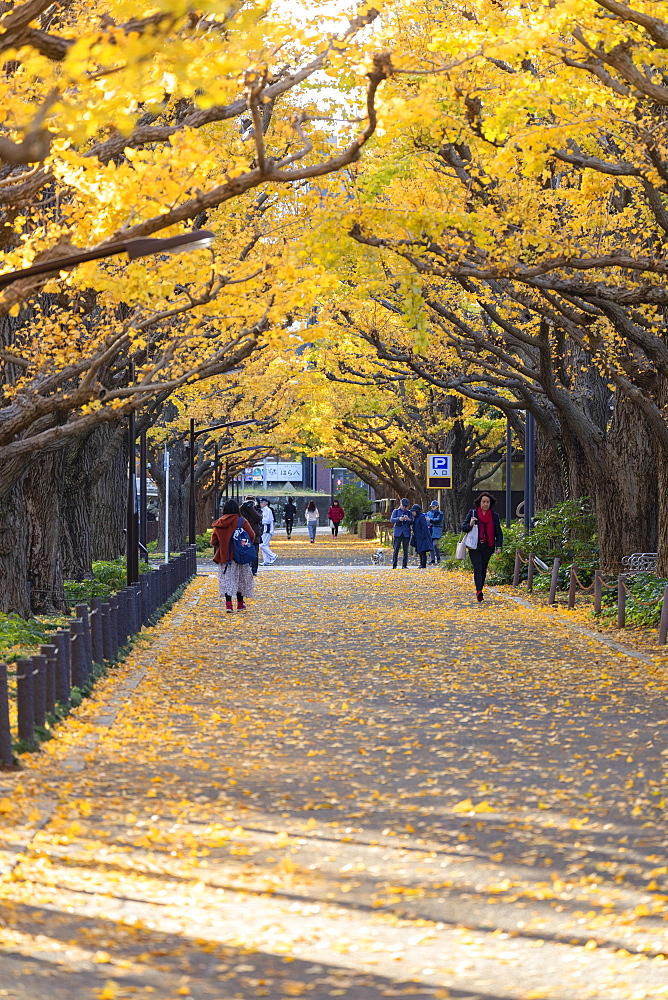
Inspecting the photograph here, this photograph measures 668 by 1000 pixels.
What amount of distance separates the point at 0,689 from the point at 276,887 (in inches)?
133

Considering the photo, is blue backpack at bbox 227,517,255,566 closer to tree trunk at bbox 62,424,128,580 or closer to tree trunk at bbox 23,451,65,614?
tree trunk at bbox 23,451,65,614

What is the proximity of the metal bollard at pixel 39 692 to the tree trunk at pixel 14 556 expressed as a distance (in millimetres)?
9213

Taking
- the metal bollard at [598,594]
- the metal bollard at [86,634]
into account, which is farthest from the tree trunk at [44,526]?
the metal bollard at [86,634]

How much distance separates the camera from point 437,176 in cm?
1967

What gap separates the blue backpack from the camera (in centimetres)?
2388

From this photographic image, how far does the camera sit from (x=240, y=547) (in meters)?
24.2

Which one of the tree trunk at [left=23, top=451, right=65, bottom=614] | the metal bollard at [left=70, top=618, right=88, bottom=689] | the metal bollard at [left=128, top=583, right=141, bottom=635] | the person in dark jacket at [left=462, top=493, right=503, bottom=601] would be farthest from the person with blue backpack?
the metal bollard at [left=70, top=618, right=88, bottom=689]

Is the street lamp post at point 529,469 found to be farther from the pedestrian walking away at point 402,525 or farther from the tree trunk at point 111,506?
the tree trunk at point 111,506

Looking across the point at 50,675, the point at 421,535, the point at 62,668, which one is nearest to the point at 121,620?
the point at 62,668

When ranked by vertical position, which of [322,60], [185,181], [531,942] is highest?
[322,60]

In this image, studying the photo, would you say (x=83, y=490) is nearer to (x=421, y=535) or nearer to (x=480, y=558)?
(x=480, y=558)

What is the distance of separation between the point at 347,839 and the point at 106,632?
317 inches

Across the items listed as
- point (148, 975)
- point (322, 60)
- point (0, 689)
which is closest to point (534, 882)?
point (148, 975)

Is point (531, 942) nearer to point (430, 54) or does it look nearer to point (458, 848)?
point (458, 848)
